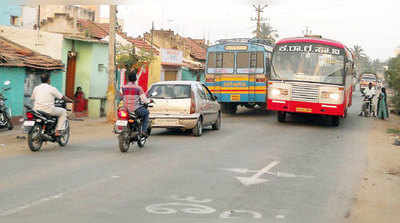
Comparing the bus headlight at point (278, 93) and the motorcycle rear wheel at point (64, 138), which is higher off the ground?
the bus headlight at point (278, 93)

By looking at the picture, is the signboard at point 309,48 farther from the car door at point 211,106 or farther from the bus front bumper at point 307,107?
the car door at point 211,106

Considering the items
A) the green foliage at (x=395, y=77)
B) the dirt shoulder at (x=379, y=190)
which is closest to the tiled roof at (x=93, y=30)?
the green foliage at (x=395, y=77)

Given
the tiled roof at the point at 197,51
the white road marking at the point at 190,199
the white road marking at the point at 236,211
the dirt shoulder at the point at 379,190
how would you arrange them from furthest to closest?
the tiled roof at the point at 197,51, the white road marking at the point at 190,199, the dirt shoulder at the point at 379,190, the white road marking at the point at 236,211

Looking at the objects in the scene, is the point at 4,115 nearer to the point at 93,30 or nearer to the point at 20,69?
the point at 20,69

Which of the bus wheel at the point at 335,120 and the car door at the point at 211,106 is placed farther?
the bus wheel at the point at 335,120

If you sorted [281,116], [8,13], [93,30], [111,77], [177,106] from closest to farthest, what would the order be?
[177,106] < [111,77] < [281,116] < [8,13] < [93,30]

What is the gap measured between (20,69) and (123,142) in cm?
944

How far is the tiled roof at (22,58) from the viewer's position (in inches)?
739

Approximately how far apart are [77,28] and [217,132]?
1980 cm

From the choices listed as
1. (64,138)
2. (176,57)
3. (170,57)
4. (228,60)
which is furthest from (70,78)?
(176,57)

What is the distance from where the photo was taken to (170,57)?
38.4m

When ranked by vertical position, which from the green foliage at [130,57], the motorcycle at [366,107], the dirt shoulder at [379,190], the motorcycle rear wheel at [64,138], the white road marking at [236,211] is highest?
the green foliage at [130,57]

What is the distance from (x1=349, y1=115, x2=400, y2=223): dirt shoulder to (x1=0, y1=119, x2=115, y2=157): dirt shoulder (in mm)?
6995

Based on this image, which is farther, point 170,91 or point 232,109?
point 232,109
